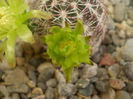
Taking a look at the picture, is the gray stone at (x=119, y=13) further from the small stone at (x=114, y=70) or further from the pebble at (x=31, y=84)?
the pebble at (x=31, y=84)

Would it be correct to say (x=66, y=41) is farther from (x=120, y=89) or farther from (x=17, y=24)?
(x=120, y=89)

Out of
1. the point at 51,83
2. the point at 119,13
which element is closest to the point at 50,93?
the point at 51,83

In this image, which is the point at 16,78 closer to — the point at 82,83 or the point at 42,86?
the point at 42,86

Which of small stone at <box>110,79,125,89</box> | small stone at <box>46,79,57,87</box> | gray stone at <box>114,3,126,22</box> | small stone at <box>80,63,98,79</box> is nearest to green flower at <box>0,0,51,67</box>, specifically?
small stone at <box>46,79,57,87</box>

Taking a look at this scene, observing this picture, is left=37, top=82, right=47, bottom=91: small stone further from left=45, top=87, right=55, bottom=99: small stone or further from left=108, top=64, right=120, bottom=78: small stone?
left=108, top=64, right=120, bottom=78: small stone

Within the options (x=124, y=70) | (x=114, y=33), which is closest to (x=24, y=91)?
(x=124, y=70)

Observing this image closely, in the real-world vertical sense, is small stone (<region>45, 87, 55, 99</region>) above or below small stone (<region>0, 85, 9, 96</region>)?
below
